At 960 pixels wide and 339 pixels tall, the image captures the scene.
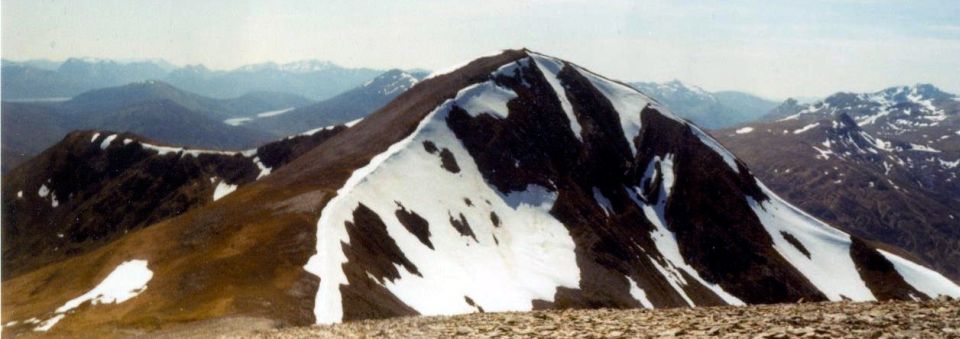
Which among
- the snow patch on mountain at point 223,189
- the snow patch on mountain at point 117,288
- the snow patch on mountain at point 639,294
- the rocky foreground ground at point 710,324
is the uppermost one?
the rocky foreground ground at point 710,324

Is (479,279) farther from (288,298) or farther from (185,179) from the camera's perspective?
(185,179)

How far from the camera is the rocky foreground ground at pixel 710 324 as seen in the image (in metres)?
17.5

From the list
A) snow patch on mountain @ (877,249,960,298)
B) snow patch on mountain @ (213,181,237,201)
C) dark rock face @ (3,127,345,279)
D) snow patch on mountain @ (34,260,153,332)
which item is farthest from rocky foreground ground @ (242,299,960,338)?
snow patch on mountain @ (213,181,237,201)

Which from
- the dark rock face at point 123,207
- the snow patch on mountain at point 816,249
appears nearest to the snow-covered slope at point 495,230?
the snow patch on mountain at point 816,249

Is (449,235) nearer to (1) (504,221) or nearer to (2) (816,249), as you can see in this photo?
(1) (504,221)

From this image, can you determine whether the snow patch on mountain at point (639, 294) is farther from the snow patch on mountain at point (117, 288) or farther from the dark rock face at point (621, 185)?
the snow patch on mountain at point (117, 288)

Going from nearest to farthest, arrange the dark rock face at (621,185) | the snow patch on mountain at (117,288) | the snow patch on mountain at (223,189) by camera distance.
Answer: the snow patch on mountain at (117,288) < the dark rock face at (621,185) < the snow patch on mountain at (223,189)

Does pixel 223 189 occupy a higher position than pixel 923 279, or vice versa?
pixel 223 189

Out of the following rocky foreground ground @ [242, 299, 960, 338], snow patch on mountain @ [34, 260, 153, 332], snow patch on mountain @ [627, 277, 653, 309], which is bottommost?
snow patch on mountain @ [627, 277, 653, 309]

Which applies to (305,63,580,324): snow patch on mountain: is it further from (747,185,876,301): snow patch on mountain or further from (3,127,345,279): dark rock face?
(3,127,345,279): dark rock face

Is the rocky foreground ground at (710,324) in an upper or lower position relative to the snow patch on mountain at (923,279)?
upper

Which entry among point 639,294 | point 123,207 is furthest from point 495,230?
point 123,207

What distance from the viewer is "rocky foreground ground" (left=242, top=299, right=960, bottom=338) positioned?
690 inches

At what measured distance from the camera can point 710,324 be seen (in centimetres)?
2095
